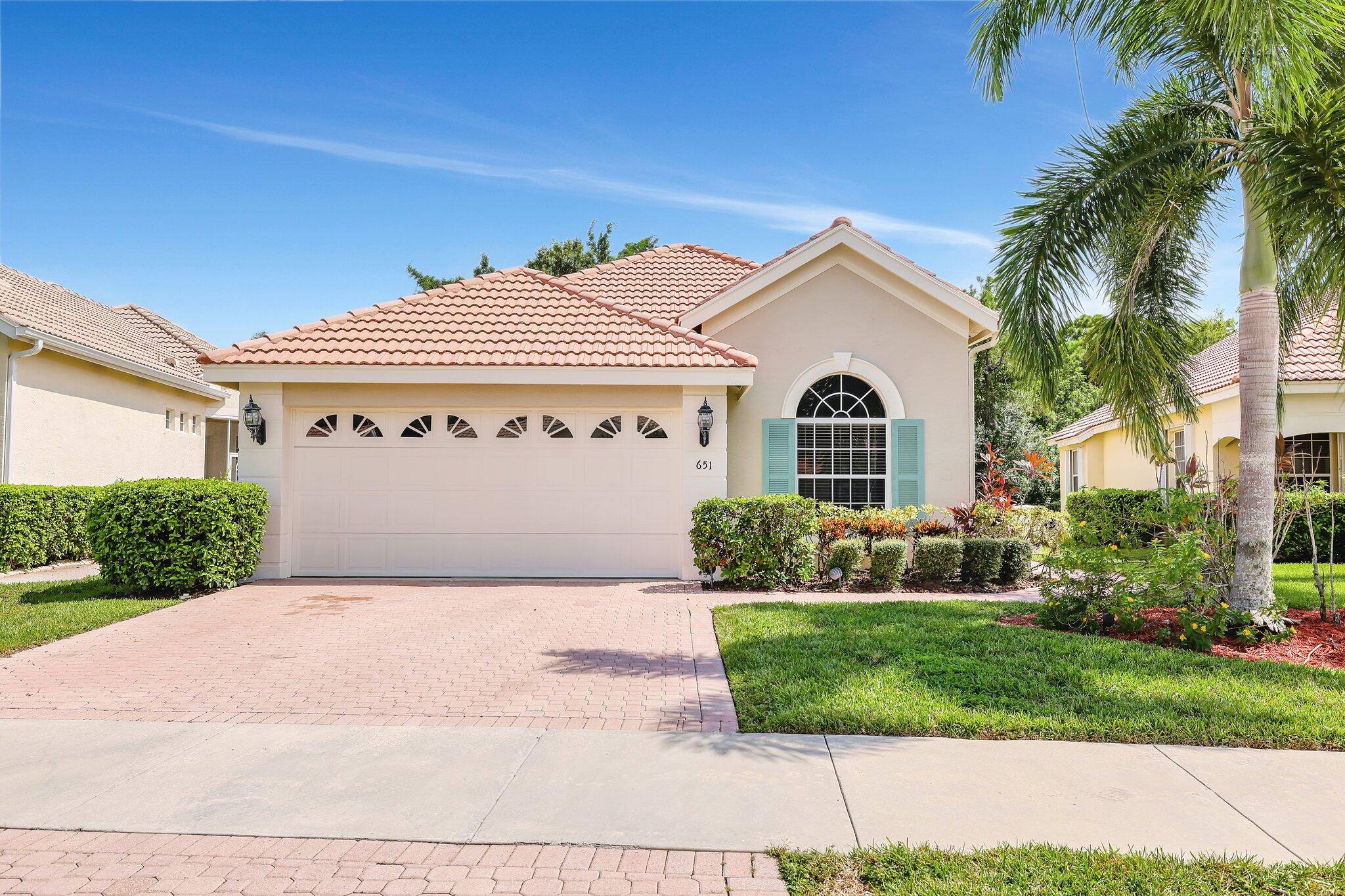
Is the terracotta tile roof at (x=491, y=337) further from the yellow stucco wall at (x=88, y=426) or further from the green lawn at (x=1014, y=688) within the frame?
the yellow stucco wall at (x=88, y=426)

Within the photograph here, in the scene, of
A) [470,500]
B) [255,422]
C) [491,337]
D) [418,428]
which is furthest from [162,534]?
[491,337]

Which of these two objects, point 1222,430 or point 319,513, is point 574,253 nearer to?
point 319,513

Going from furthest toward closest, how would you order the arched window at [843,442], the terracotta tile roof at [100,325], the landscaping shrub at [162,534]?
1. the terracotta tile roof at [100,325]
2. the arched window at [843,442]
3. the landscaping shrub at [162,534]

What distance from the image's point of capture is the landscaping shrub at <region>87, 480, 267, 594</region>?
10016 mm

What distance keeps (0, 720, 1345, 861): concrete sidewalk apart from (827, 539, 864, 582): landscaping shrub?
6.16 meters

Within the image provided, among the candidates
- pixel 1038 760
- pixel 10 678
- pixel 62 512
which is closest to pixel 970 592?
pixel 1038 760

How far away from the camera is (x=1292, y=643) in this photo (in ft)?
23.9

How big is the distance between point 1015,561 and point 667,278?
8892 millimetres

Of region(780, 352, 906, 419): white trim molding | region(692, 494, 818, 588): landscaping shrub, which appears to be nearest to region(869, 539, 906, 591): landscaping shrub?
region(692, 494, 818, 588): landscaping shrub

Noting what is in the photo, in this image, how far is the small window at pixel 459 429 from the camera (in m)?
12.1

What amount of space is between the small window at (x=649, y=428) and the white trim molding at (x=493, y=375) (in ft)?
2.44

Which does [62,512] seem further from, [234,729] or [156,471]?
[234,729]

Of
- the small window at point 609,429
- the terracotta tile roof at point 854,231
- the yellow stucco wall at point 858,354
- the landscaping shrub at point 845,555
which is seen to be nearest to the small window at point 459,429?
the small window at point 609,429

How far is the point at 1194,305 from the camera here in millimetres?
9312
